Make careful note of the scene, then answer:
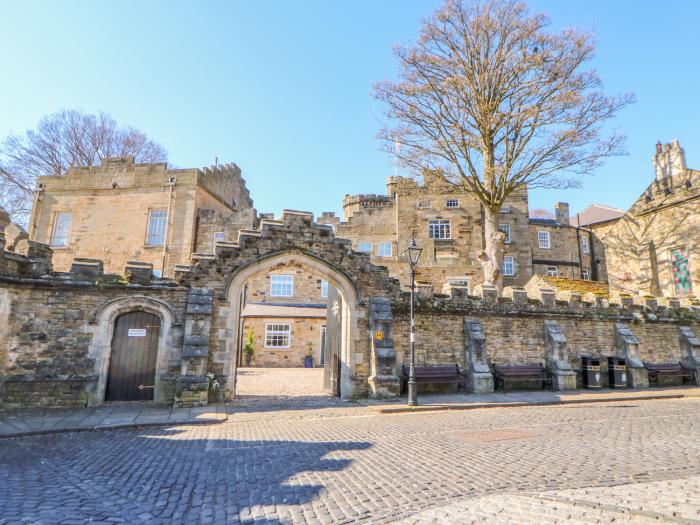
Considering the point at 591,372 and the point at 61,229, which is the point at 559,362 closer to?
the point at 591,372

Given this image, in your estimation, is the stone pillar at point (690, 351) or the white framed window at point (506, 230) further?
the white framed window at point (506, 230)

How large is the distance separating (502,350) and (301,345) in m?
14.3

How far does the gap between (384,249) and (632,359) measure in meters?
18.3

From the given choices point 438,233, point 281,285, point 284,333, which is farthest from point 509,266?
point 284,333

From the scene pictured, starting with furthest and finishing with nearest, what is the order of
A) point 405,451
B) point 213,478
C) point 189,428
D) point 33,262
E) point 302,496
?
point 33,262, point 189,428, point 405,451, point 213,478, point 302,496

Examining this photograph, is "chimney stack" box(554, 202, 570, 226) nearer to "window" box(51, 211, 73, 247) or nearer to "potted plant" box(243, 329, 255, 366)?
"potted plant" box(243, 329, 255, 366)

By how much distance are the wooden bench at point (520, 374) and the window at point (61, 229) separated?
26.2 m

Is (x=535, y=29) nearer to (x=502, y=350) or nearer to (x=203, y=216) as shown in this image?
(x=502, y=350)

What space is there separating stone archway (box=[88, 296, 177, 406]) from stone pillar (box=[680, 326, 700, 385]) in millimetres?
20961

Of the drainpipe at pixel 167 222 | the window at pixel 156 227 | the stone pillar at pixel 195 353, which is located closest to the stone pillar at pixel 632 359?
the stone pillar at pixel 195 353

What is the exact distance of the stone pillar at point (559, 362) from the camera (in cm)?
1452

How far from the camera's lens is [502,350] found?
14.5 m

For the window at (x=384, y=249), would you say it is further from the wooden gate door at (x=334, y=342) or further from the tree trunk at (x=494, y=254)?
the wooden gate door at (x=334, y=342)

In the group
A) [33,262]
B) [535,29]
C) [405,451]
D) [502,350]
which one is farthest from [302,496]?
[535,29]
